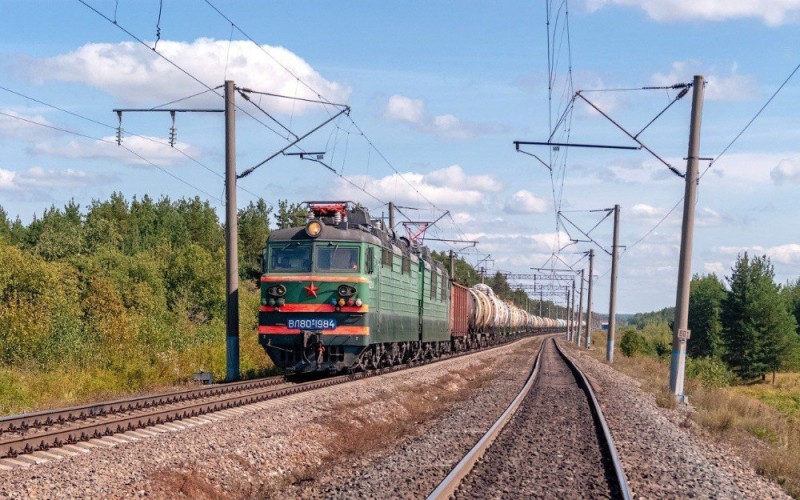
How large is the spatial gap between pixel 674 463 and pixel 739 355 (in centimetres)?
8234

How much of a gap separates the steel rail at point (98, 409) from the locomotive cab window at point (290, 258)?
11.0 ft

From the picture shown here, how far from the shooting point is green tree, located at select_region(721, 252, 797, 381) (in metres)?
84.7

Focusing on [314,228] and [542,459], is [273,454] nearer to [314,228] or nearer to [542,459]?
[542,459]

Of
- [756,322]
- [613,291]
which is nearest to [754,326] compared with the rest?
[756,322]

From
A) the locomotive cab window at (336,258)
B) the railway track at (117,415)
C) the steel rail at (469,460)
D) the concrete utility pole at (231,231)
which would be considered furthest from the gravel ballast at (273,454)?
the concrete utility pole at (231,231)

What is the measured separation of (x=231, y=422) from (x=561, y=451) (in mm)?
4710

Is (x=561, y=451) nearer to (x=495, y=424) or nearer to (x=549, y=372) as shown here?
→ (x=495, y=424)

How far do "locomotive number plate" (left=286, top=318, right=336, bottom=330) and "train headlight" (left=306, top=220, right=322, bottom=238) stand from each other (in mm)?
2062

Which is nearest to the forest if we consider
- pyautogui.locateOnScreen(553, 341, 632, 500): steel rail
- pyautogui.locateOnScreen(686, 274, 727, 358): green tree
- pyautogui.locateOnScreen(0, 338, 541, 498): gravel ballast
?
pyautogui.locateOnScreen(0, 338, 541, 498): gravel ballast

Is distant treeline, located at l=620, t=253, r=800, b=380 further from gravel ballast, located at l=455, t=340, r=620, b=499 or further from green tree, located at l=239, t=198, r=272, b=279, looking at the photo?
gravel ballast, located at l=455, t=340, r=620, b=499

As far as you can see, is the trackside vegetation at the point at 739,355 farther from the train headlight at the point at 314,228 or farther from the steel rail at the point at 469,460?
the train headlight at the point at 314,228

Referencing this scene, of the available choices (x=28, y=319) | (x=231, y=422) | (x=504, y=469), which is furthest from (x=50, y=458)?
(x=28, y=319)

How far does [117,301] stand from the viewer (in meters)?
57.7

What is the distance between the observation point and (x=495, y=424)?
1388 centimetres
